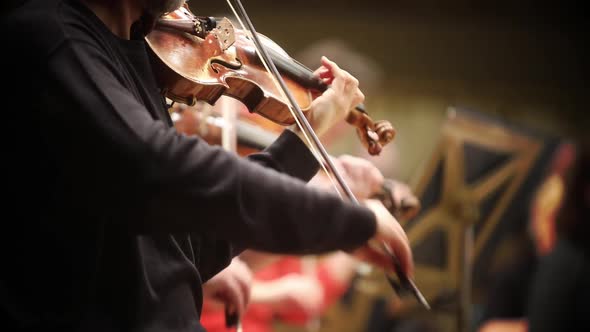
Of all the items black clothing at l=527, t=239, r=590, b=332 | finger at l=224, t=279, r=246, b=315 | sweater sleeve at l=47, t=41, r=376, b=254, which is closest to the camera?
sweater sleeve at l=47, t=41, r=376, b=254

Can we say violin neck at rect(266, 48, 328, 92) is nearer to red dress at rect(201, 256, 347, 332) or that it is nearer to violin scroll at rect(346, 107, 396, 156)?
violin scroll at rect(346, 107, 396, 156)

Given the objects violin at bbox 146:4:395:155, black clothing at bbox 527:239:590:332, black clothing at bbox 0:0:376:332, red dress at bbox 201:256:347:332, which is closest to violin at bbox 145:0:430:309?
violin at bbox 146:4:395:155

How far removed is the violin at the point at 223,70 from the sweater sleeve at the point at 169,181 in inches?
8.3

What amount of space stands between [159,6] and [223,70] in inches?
6.2

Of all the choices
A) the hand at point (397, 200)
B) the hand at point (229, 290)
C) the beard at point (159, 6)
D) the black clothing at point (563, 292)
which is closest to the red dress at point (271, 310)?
the hand at point (229, 290)

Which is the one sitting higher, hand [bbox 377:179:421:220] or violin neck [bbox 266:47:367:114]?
violin neck [bbox 266:47:367:114]

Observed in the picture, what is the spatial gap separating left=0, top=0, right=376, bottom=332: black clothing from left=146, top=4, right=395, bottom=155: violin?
164mm

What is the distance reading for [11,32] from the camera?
65 cm

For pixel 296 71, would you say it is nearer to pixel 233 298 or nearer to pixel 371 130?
pixel 371 130

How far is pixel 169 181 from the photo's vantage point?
616mm

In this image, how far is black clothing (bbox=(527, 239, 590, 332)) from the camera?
61.1 inches

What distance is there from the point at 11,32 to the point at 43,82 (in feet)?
0.22

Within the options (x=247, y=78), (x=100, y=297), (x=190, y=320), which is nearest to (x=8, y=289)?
(x=100, y=297)

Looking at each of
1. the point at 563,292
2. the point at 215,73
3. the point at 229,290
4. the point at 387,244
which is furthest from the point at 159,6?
the point at 563,292
